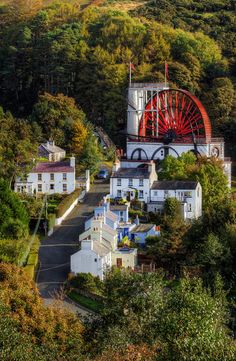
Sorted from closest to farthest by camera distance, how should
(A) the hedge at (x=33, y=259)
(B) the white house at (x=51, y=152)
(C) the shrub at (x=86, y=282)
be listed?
(C) the shrub at (x=86, y=282) < (A) the hedge at (x=33, y=259) < (B) the white house at (x=51, y=152)

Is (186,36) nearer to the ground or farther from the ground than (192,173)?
farther from the ground

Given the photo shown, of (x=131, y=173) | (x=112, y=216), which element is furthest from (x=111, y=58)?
(x=112, y=216)

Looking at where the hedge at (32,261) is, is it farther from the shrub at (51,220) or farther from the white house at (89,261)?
the white house at (89,261)

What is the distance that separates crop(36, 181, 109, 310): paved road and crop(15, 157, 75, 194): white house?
1.39 meters

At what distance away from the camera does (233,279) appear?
127 ft

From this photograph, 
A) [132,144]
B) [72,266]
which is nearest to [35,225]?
[72,266]

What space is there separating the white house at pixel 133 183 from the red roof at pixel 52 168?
112 inches

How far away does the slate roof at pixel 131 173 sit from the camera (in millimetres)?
48344

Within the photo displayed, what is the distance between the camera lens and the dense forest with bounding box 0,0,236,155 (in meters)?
64.8

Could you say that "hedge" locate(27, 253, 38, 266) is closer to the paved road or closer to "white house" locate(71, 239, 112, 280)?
the paved road

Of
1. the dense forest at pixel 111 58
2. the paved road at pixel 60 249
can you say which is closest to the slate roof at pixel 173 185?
the paved road at pixel 60 249

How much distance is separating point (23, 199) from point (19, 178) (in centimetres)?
276

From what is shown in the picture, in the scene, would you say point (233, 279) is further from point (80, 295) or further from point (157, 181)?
point (157, 181)

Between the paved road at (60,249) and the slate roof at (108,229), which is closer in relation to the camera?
the paved road at (60,249)
